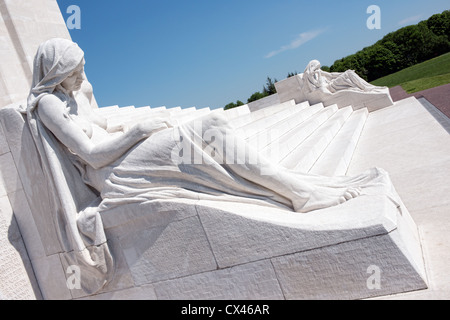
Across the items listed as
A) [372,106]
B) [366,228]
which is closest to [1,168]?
[366,228]

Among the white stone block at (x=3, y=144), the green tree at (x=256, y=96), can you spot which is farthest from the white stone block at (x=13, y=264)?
the green tree at (x=256, y=96)

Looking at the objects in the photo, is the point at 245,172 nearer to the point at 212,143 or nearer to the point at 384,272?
the point at 212,143

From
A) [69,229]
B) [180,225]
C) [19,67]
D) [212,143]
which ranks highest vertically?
[19,67]

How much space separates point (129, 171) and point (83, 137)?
0.54 m

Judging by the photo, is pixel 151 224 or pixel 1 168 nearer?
pixel 151 224

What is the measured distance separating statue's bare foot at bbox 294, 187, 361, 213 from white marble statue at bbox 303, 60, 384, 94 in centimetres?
1112

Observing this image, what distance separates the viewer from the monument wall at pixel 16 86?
3.55 metres

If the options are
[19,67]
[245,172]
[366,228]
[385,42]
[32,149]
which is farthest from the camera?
[385,42]

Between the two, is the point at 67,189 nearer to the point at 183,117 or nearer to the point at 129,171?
the point at 129,171

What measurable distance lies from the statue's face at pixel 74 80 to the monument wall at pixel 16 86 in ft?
2.13

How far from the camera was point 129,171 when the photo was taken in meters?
3.21

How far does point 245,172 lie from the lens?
3004mm

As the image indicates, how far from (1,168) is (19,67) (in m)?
4.06

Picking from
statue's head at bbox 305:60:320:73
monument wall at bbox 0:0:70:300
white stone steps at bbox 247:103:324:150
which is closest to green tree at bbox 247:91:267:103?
statue's head at bbox 305:60:320:73
